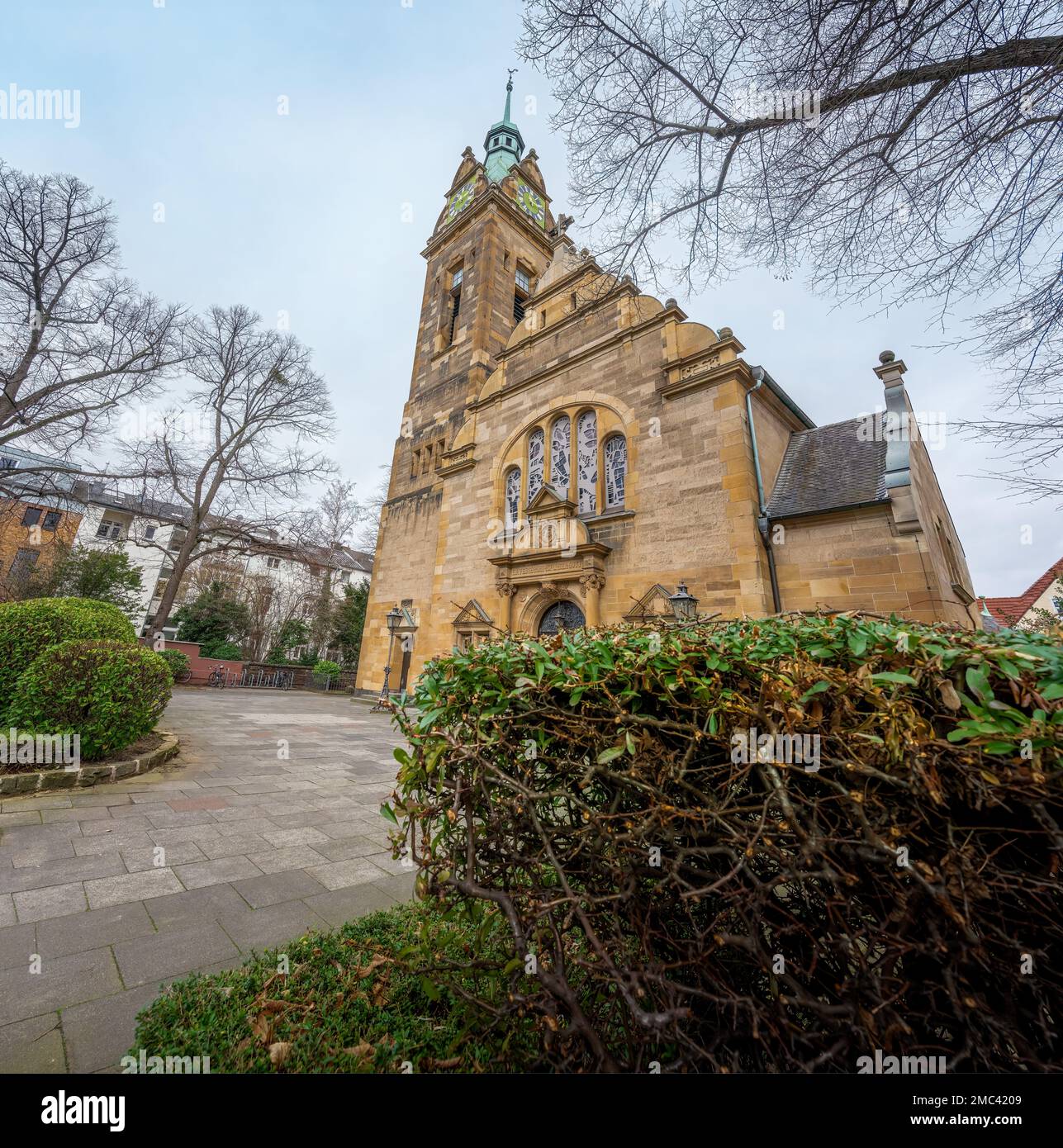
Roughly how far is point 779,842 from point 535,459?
12.1 metres

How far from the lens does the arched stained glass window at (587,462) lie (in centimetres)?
1126

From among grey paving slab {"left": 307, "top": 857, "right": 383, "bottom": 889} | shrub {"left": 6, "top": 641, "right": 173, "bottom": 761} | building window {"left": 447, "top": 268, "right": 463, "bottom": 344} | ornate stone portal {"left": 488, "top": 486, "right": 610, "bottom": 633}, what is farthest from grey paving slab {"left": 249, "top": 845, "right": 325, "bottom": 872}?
building window {"left": 447, "top": 268, "right": 463, "bottom": 344}

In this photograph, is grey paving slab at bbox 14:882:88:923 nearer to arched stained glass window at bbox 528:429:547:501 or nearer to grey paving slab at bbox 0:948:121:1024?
grey paving slab at bbox 0:948:121:1024

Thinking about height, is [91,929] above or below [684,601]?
below

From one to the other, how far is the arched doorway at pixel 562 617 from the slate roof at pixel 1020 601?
17.1 metres

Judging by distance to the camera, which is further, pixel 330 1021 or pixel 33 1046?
pixel 330 1021

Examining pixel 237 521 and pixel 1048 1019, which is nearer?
pixel 1048 1019

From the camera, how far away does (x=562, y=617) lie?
1119cm

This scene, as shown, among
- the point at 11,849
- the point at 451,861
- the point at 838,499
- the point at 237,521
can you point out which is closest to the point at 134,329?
the point at 237,521

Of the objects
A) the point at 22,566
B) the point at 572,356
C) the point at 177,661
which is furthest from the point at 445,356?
the point at 22,566

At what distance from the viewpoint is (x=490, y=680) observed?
1.96 meters

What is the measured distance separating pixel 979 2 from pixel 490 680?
6.52m

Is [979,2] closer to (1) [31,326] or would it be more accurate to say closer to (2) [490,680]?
(2) [490,680]

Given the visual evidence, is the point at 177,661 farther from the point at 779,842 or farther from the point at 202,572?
the point at 779,842
